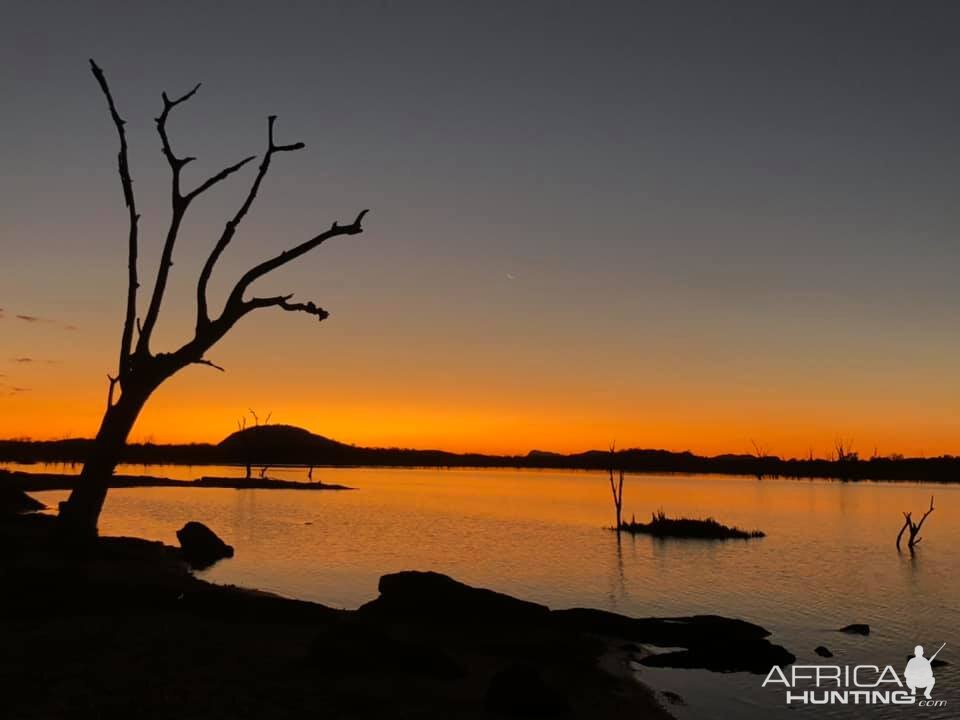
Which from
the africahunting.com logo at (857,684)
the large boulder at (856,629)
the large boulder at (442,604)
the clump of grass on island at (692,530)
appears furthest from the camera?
the clump of grass on island at (692,530)

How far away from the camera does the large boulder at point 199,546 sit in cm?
4100

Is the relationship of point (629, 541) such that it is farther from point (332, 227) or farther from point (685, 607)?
point (332, 227)

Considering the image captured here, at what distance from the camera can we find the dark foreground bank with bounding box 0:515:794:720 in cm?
1251

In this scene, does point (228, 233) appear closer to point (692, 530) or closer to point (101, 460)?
point (101, 460)

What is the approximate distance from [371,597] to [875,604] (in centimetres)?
2356

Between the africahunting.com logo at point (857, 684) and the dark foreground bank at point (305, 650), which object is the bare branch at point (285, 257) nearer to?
the dark foreground bank at point (305, 650)

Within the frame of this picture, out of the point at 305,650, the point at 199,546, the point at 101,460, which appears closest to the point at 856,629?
the point at 305,650

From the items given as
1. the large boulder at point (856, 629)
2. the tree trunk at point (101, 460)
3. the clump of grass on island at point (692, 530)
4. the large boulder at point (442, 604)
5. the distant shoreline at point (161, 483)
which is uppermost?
the tree trunk at point (101, 460)

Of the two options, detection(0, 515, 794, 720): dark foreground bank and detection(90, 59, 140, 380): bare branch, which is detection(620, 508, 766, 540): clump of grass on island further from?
detection(90, 59, 140, 380): bare branch

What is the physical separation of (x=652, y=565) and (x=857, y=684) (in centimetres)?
2683

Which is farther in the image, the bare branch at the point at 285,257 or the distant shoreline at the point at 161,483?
the distant shoreline at the point at 161,483

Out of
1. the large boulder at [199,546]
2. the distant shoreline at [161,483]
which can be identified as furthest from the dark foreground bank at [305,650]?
the distant shoreline at [161,483]

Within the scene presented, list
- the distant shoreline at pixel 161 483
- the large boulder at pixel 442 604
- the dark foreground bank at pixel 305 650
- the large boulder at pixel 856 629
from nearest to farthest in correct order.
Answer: the dark foreground bank at pixel 305 650 < the large boulder at pixel 442 604 < the large boulder at pixel 856 629 < the distant shoreline at pixel 161 483

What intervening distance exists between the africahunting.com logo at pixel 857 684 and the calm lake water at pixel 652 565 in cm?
49
